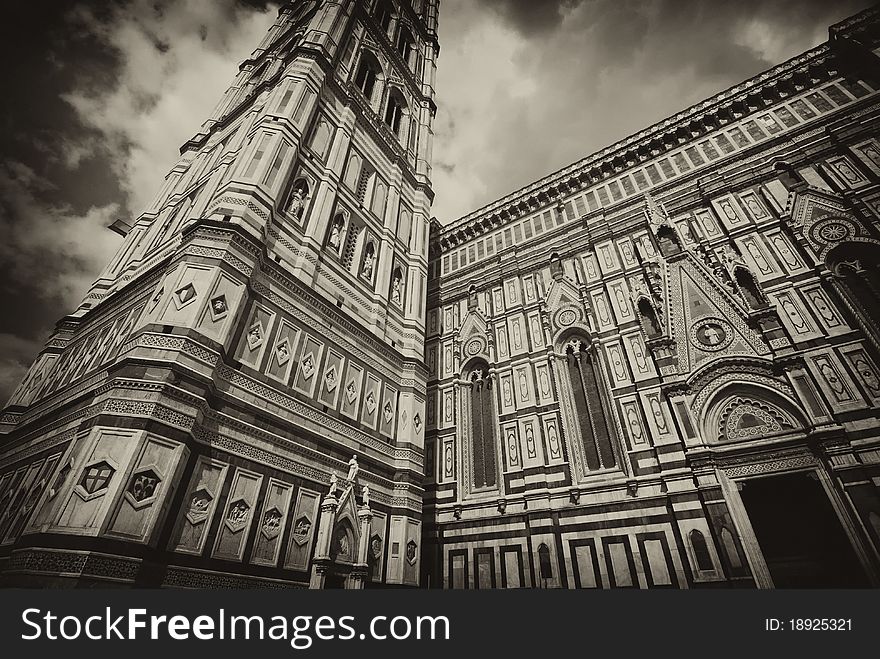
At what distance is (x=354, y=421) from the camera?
10844mm

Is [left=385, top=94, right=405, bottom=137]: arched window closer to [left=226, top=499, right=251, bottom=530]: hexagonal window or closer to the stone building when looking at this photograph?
the stone building

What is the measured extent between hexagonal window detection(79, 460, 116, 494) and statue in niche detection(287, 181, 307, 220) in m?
7.50

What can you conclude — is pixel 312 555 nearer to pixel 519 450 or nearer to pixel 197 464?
pixel 197 464

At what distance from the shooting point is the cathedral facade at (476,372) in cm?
735

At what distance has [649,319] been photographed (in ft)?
40.3

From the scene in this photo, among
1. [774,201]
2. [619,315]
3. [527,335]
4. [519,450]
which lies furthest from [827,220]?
→ [519,450]

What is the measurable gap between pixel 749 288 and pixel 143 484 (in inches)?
548

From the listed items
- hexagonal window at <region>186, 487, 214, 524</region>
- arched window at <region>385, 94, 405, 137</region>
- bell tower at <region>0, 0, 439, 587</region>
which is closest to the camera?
bell tower at <region>0, 0, 439, 587</region>

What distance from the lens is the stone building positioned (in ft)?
29.9

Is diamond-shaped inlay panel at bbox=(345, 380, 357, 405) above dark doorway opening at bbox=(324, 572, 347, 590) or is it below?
above

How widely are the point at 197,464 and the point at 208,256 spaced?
407cm

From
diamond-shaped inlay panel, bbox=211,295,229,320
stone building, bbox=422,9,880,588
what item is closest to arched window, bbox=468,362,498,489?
stone building, bbox=422,9,880,588

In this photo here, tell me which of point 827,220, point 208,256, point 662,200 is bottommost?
point 208,256

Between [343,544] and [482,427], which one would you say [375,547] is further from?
[482,427]
